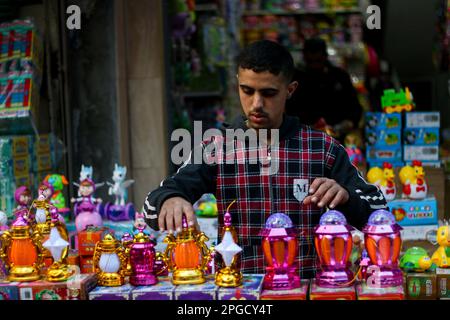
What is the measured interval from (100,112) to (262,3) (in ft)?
14.3

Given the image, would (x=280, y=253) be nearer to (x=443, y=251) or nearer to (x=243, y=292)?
(x=243, y=292)

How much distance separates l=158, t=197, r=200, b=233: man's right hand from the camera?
7.48ft

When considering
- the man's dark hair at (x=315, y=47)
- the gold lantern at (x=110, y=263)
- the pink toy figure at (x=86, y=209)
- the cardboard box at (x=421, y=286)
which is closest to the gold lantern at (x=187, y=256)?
the gold lantern at (x=110, y=263)

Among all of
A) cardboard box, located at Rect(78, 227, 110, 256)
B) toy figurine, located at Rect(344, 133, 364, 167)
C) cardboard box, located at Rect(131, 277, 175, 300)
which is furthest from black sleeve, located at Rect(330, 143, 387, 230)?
toy figurine, located at Rect(344, 133, 364, 167)

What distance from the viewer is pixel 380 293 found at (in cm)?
205

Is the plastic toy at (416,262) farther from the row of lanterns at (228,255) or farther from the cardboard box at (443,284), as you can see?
the row of lanterns at (228,255)

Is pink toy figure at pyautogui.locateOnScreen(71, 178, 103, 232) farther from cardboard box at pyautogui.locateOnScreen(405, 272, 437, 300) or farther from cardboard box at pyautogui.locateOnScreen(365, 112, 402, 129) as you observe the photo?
cardboard box at pyautogui.locateOnScreen(365, 112, 402, 129)

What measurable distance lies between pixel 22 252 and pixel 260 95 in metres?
0.84

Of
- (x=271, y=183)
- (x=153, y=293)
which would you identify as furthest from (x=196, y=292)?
(x=271, y=183)

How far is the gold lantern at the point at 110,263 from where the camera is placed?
7.38 ft

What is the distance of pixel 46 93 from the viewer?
5398 mm

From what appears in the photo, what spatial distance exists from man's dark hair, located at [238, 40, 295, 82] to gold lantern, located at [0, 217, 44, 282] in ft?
2.67
